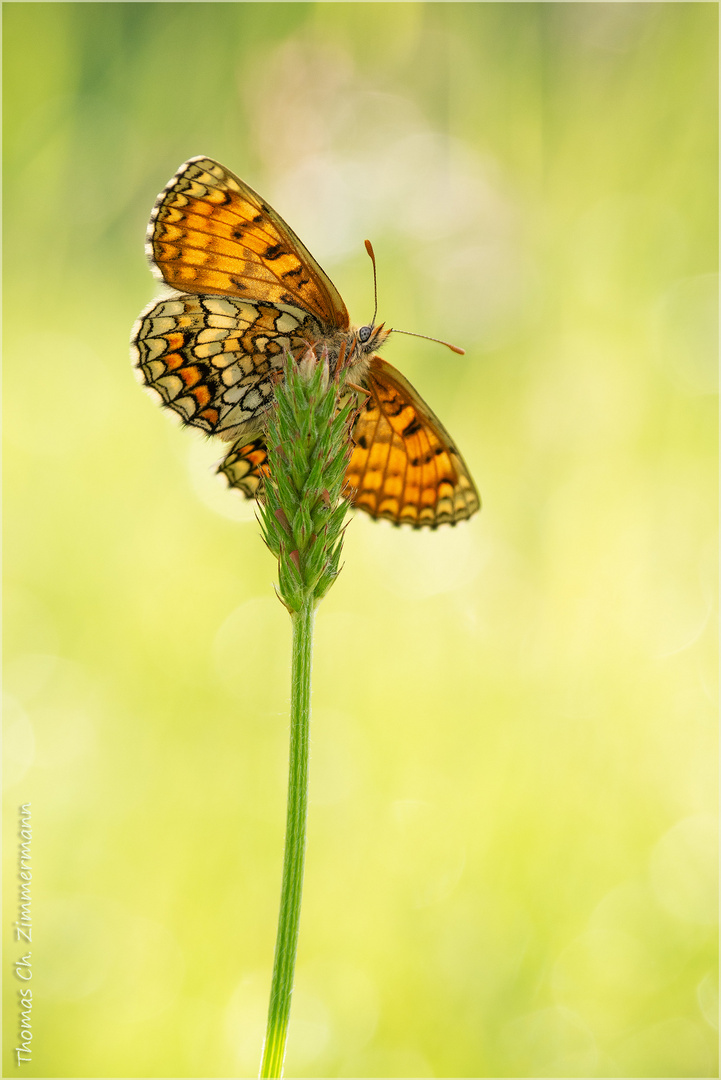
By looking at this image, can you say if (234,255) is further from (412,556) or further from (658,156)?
(658,156)

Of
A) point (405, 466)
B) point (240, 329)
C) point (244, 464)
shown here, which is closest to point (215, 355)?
point (240, 329)

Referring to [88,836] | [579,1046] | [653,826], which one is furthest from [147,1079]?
[653,826]

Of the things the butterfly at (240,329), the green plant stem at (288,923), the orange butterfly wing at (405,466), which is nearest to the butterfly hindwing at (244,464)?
the butterfly at (240,329)

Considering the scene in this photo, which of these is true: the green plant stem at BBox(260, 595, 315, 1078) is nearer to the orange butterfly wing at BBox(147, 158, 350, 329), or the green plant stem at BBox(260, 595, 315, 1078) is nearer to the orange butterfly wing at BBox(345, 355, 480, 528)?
the orange butterfly wing at BBox(345, 355, 480, 528)

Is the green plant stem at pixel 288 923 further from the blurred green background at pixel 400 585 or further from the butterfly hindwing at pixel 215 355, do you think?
the blurred green background at pixel 400 585

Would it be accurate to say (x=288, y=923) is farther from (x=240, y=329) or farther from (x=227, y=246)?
(x=227, y=246)

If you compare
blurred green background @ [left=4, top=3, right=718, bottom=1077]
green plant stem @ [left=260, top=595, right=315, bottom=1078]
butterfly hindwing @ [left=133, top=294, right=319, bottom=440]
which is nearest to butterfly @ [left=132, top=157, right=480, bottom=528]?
butterfly hindwing @ [left=133, top=294, right=319, bottom=440]
